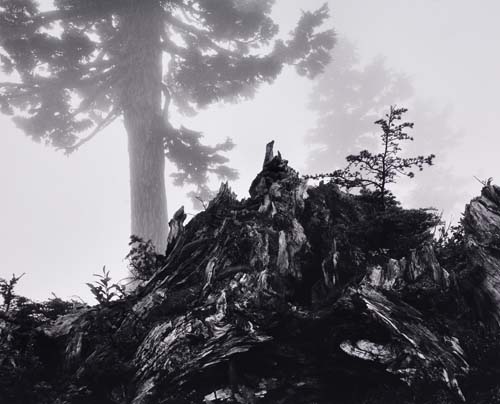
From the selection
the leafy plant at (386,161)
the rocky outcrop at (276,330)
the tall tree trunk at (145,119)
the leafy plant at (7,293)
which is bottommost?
the rocky outcrop at (276,330)

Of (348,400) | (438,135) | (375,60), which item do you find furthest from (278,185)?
(438,135)

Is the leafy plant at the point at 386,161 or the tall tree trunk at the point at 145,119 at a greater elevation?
the tall tree trunk at the point at 145,119

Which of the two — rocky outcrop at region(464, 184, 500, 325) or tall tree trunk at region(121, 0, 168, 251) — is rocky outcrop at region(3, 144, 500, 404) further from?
tall tree trunk at region(121, 0, 168, 251)

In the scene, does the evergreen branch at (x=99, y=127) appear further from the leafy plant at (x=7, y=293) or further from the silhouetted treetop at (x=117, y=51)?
the leafy plant at (x=7, y=293)

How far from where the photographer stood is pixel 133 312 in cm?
363

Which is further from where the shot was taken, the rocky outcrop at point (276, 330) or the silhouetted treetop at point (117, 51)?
the silhouetted treetop at point (117, 51)

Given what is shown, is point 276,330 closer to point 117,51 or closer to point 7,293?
point 7,293

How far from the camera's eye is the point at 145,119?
12.6 m

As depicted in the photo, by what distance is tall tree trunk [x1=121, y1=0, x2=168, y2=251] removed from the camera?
11766 mm

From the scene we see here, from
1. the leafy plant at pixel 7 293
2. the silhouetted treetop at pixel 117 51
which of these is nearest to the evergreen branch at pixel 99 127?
the silhouetted treetop at pixel 117 51

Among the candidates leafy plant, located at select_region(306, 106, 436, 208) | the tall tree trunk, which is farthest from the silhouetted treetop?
leafy plant, located at select_region(306, 106, 436, 208)

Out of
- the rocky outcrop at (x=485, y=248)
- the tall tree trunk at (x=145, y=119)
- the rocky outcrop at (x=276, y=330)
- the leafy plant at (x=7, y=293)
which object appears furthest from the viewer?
the tall tree trunk at (x=145, y=119)

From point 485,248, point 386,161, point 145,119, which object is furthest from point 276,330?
point 145,119

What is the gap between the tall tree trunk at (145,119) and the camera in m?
11.8
